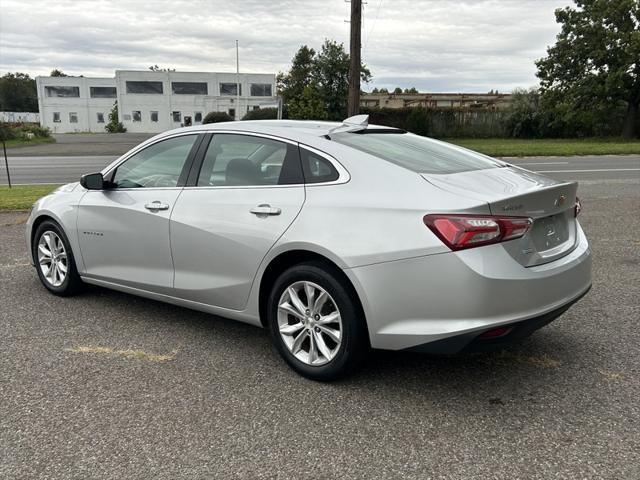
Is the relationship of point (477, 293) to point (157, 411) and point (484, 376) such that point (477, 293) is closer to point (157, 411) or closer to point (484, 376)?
point (484, 376)

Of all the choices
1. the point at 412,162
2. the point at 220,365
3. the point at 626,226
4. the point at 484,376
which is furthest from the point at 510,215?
the point at 626,226

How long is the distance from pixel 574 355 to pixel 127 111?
234 ft

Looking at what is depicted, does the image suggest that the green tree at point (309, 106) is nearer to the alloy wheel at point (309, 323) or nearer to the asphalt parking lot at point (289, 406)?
the asphalt parking lot at point (289, 406)

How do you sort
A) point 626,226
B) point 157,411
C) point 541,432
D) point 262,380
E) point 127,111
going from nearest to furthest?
1. point 541,432
2. point 157,411
3. point 262,380
4. point 626,226
5. point 127,111

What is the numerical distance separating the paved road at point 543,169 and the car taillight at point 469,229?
12.8 m

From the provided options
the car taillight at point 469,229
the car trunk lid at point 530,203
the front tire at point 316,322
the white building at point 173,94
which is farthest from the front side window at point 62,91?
the car taillight at point 469,229

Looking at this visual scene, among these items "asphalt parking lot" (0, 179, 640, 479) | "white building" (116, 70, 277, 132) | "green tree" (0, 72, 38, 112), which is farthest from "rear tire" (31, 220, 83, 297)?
"green tree" (0, 72, 38, 112)

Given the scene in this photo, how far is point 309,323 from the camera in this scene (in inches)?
138

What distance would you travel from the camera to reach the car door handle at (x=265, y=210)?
3605mm

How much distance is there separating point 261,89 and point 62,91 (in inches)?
1029

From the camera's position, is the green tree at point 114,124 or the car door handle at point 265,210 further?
the green tree at point 114,124

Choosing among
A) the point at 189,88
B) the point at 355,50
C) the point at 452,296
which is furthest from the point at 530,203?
the point at 189,88

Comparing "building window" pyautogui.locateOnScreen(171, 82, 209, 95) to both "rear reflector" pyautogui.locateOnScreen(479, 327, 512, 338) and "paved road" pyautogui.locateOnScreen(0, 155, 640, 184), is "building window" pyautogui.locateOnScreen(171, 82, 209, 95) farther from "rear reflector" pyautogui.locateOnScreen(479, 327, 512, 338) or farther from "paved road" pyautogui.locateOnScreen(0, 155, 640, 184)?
"rear reflector" pyautogui.locateOnScreen(479, 327, 512, 338)

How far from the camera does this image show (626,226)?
8148 mm
